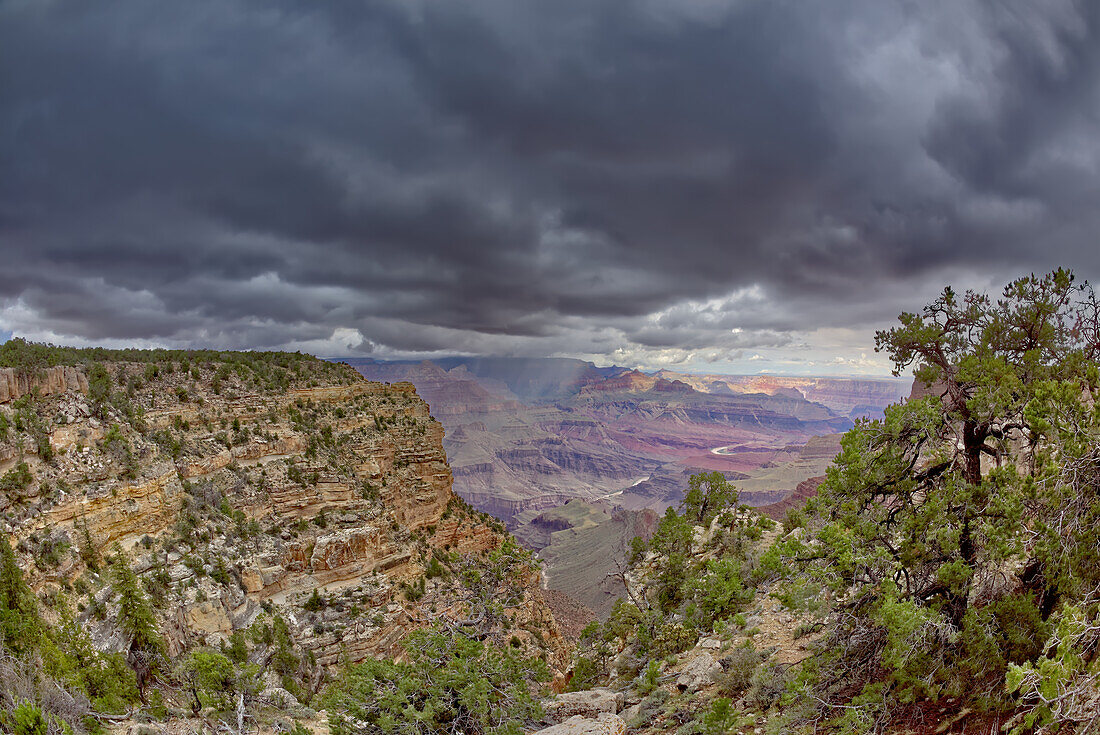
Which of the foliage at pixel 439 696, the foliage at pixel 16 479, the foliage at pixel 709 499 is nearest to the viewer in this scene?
the foliage at pixel 439 696

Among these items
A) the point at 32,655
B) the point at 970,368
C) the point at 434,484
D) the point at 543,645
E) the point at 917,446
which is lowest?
the point at 543,645

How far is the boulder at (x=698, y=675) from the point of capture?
13.6 meters

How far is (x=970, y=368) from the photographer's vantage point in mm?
8539

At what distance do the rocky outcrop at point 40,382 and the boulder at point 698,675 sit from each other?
37.8 meters

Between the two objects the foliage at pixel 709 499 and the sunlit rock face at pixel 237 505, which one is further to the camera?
the foliage at pixel 709 499

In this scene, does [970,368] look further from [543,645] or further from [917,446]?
[543,645]

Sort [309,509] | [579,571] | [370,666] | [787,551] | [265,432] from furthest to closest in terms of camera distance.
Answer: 1. [579,571]
2. [265,432]
3. [309,509]
4. [370,666]
5. [787,551]

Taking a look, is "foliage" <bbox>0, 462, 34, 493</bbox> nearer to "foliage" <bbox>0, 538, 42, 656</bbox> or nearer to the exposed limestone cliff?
the exposed limestone cliff

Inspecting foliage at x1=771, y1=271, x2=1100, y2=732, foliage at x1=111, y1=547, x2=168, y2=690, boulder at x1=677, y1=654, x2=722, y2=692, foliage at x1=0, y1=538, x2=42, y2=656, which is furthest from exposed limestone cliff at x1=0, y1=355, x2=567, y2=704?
foliage at x1=771, y1=271, x2=1100, y2=732

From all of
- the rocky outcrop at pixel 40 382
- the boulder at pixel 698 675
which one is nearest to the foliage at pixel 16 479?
the rocky outcrop at pixel 40 382

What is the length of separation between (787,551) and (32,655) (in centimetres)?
2001

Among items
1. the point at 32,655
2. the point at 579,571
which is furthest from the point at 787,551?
the point at 579,571

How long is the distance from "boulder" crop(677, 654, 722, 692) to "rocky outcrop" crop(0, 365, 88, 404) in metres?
37.8

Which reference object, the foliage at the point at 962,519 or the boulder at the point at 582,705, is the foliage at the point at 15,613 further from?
the foliage at the point at 962,519
